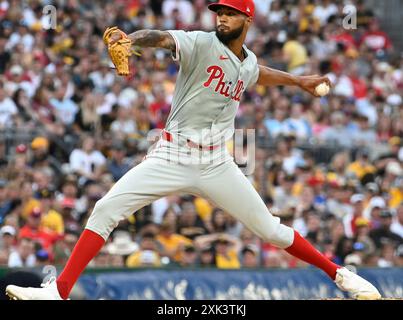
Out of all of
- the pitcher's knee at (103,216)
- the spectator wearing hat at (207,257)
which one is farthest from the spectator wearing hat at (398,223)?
the pitcher's knee at (103,216)

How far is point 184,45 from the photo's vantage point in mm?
6555

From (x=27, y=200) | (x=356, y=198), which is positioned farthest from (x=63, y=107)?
(x=356, y=198)

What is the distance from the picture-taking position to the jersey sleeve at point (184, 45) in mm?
6531

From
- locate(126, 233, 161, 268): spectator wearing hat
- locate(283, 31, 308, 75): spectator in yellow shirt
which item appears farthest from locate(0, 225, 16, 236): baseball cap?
locate(283, 31, 308, 75): spectator in yellow shirt

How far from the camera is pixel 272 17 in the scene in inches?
709

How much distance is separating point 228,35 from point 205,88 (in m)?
0.39

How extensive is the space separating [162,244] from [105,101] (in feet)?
10.5

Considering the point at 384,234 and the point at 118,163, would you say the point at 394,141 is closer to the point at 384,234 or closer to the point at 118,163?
the point at 384,234

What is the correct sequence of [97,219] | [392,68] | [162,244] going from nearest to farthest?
[97,219], [162,244], [392,68]

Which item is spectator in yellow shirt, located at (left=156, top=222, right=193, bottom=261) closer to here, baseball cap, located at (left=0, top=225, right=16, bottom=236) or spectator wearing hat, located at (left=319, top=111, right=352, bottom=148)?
baseball cap, located at (left=0, top=225, right=16, bottom=236)

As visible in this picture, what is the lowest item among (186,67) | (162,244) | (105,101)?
(162,244)

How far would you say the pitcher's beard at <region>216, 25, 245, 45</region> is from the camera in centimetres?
677

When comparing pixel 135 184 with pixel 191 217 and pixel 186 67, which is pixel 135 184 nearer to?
pixel 186 67

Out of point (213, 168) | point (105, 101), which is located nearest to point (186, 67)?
point (213, 168)
